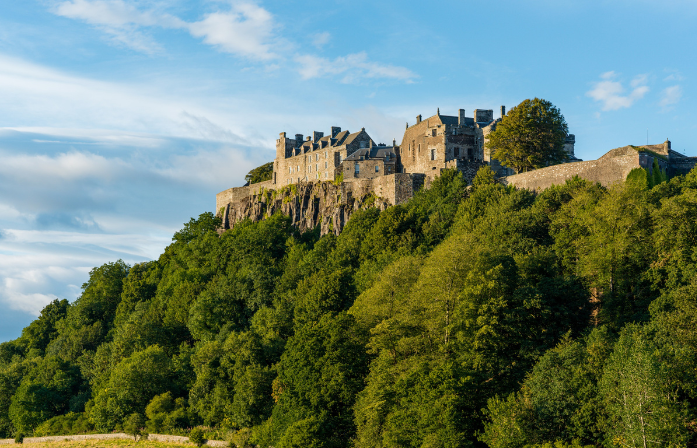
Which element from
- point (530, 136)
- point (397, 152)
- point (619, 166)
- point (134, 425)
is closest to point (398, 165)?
point (397, 152)

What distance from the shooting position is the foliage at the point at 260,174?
10306cm

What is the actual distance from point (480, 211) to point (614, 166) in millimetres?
11167

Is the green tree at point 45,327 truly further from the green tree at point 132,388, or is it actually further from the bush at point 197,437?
the bush at point 197,437

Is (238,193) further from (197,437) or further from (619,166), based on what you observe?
(619,166)

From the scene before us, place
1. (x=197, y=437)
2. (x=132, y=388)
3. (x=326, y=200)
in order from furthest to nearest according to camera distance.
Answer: (x=326, y=200), (x=132, y=388), (x=197, y=437)

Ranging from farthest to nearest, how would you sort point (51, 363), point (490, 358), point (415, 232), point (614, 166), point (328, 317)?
point (51, 363)
point (415, 232)
point (614, 166)
point (328, 317)
point (490, 358)

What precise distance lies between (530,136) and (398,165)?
692 inches

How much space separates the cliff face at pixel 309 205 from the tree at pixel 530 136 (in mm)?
13414

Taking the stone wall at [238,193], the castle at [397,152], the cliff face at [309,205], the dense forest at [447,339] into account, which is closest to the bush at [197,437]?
the dense forest at [447,339]

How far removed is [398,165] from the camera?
7875cm

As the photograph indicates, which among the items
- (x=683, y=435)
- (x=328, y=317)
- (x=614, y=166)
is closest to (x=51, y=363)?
(x=328, y=317)

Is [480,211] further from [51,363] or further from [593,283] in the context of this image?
[51,363]

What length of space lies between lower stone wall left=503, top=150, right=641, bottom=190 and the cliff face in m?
16.9

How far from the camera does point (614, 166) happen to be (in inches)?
2084
